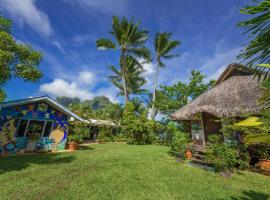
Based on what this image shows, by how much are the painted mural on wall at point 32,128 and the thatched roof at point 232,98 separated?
28.3 ft

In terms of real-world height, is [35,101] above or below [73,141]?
above

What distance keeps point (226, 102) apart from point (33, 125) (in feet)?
40.2

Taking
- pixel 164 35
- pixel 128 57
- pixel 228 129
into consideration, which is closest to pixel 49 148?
pixel 228 129

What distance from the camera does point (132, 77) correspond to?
2366 cm

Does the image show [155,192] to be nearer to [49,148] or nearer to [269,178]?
[269,178]

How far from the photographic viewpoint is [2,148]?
865 cm

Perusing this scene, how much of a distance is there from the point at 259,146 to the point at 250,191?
2913 mm

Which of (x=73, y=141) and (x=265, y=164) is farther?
(x=73, y=141)

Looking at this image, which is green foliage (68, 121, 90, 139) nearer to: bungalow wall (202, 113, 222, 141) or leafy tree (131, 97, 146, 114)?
bungalow wall (202, 113, 222, 141)

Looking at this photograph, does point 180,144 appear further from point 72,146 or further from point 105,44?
point 105,44

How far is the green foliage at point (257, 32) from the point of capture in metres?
1.21

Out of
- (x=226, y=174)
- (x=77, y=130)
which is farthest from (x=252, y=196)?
(x=77, y=130)

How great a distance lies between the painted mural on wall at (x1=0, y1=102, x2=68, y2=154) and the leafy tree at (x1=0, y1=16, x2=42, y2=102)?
304cm

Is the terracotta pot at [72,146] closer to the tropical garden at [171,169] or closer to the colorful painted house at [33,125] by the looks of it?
the colorful painted house at [33,125]
